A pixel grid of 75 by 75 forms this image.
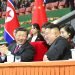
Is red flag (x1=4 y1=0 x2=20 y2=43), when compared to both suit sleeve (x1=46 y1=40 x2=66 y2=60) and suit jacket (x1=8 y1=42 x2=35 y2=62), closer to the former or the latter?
suit jacket (x1=8 y1=42 x2=35 y2=62)

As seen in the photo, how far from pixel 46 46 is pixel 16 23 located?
4.05m

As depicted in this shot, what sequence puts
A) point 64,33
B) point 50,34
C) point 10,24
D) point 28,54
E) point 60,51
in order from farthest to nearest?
point 10,24
point 64,33
point 28,54
point 50,34
point 60,51

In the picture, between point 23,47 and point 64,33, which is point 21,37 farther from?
point 64,33

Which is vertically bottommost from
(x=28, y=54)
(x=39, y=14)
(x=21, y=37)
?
(x=28, y=54)

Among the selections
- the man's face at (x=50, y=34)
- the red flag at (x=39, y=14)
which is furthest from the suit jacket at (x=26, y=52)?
the red flag at (x=39, y=14)

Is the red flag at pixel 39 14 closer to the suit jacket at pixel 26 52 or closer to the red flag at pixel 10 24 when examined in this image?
the red flag at pixel 10 24

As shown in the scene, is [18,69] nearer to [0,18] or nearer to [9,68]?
[9,68]

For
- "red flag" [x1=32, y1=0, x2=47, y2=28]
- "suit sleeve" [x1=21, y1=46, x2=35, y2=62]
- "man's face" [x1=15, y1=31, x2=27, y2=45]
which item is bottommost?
"suit sleeve" [x1=21, y1=46, x2=35, y2=62]

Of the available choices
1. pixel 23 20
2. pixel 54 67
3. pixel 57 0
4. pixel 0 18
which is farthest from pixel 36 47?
pixel 0 18

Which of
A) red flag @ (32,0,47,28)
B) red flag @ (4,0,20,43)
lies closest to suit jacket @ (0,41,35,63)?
red flag @ (32,0,47,28)

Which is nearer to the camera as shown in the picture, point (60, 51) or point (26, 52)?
point (60, 51)

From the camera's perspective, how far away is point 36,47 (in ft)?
13.5

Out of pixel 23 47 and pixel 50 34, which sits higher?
pixel 50 34

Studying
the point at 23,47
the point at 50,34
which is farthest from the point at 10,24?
the point at 50,34
